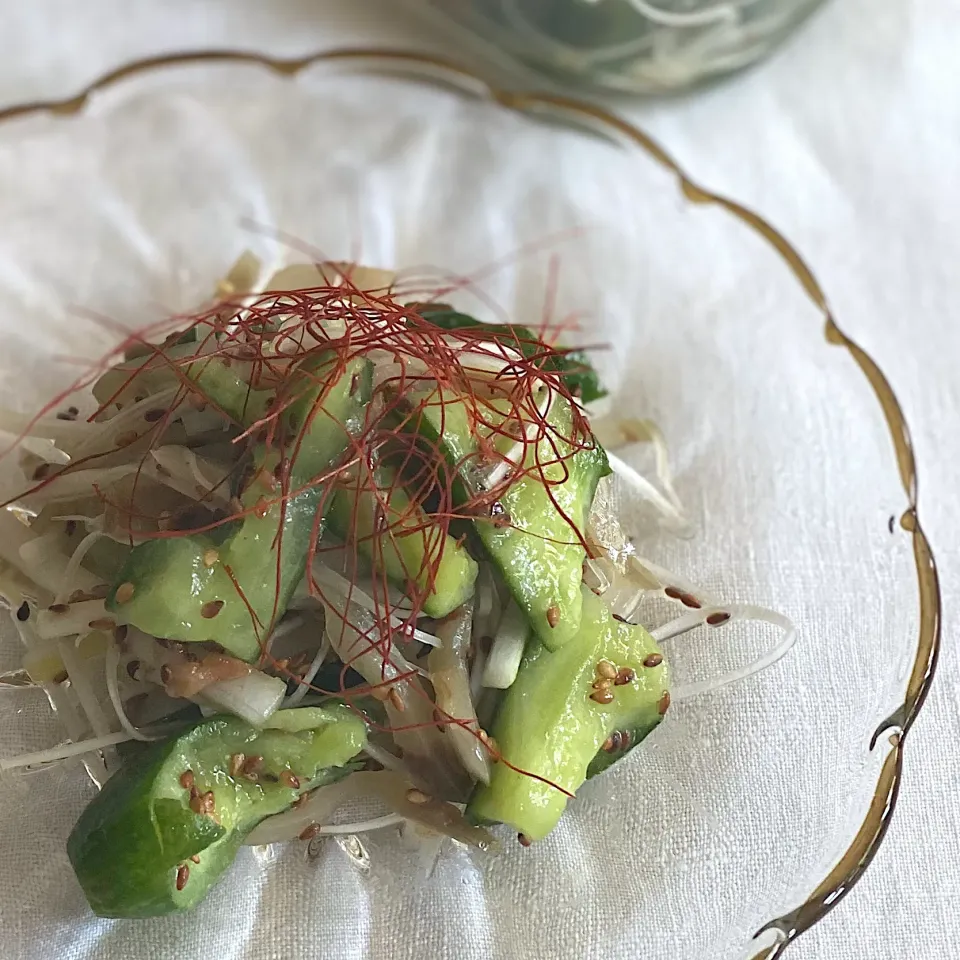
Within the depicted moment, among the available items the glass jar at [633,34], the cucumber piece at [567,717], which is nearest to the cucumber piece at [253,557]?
the cucumber piece at [567,717]

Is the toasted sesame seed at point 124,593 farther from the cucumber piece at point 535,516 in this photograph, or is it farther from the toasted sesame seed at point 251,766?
the cucumber piece at point 535,516

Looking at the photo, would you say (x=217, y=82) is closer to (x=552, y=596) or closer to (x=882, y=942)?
(x=552, y=596)

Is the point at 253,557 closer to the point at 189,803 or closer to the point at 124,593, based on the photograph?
the point at 124,593

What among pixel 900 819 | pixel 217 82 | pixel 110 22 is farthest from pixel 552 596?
pixel 110 22

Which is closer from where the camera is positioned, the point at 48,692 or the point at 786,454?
the point at 48,692

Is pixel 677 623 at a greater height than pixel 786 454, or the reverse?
pixel 786 454

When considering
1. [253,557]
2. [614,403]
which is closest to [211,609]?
[253,557]

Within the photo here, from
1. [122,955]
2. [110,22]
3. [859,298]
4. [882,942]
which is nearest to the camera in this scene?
[122,955]

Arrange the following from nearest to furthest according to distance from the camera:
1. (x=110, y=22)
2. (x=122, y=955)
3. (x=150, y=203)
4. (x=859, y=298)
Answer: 1. (x=122, y=955)
2. (x=150, y=203)
3. (x=859, y=298)
4. (x=110, y=22)
